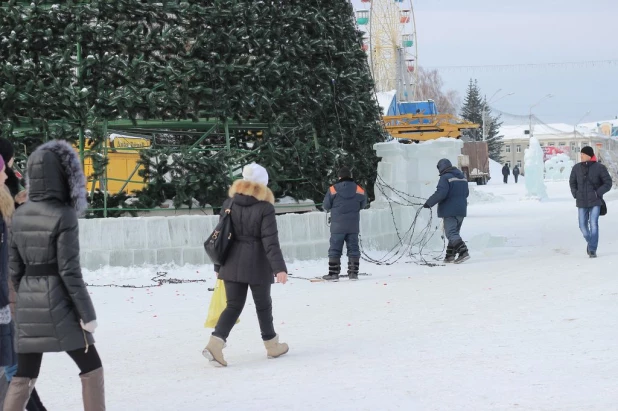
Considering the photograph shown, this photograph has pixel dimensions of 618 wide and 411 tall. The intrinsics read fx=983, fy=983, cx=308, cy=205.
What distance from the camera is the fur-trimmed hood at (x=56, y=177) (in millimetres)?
4965

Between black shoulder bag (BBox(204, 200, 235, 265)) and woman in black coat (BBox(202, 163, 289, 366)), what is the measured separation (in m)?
0.04

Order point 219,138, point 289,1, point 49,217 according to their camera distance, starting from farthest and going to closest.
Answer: point 219,138 < point 289,1 < point 49,217

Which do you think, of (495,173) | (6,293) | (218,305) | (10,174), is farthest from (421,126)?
(495,173)

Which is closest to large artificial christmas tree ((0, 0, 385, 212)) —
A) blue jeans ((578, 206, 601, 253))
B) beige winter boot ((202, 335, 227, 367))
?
blue jeans ((578, 206, 601, 253))

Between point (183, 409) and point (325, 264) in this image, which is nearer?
point (183, 409)

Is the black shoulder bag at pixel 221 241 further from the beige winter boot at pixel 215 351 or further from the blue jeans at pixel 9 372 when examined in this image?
the blue jeans at pixel 9 372

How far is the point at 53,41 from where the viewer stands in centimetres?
1507

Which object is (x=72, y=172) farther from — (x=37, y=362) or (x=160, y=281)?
(x=160, y=281)

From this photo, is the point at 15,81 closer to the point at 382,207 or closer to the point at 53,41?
the point at 53,41

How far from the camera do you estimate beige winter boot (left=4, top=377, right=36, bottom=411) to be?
5.04 meters

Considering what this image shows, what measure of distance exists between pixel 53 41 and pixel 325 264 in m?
5.44

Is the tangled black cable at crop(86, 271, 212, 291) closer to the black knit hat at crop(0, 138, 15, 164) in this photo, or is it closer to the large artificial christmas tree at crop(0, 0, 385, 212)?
the large artificial christmas tree at crop(0, 0, 385, 212)

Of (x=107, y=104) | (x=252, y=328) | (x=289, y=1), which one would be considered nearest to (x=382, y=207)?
(x=289, y=1)

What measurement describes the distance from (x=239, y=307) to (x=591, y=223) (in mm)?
8695
